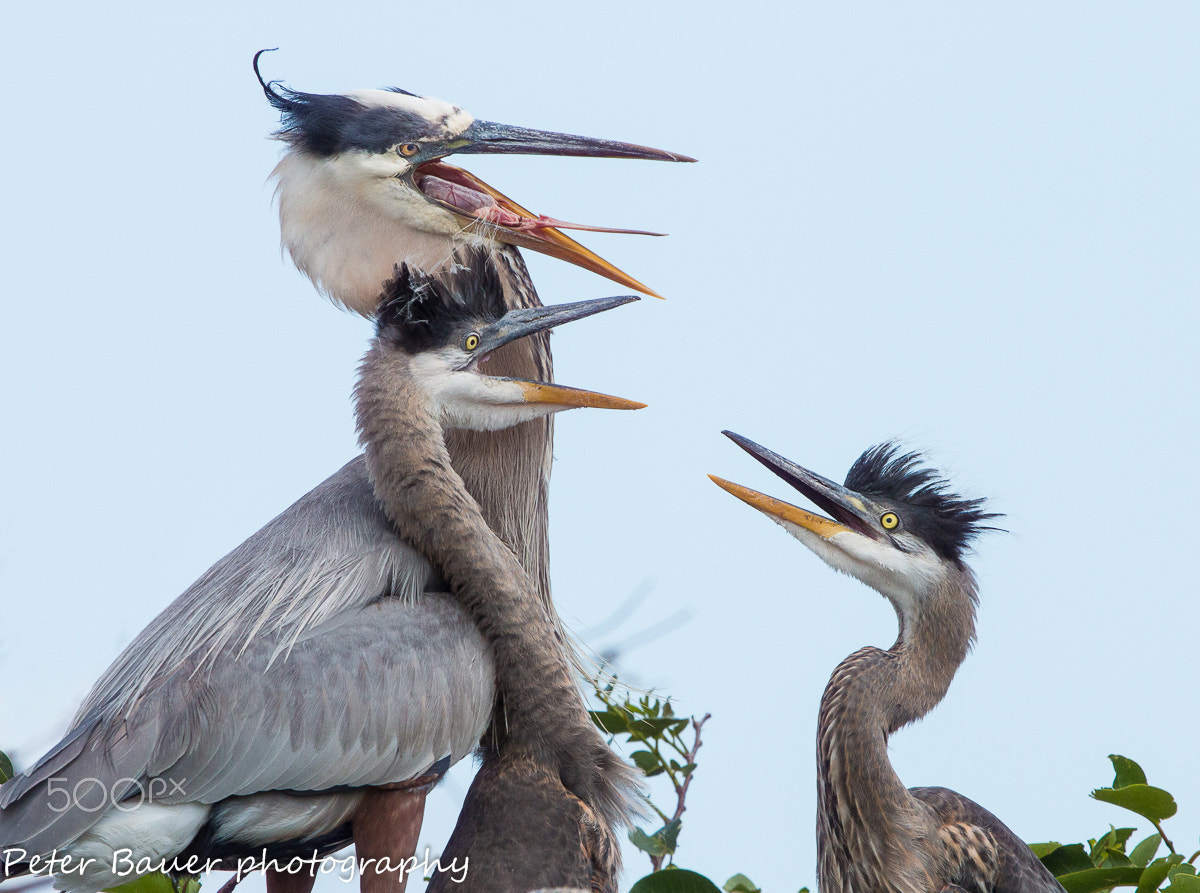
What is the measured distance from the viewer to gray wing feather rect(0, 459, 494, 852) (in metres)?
2.63

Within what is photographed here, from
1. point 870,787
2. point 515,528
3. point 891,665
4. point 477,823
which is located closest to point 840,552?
point 891,665

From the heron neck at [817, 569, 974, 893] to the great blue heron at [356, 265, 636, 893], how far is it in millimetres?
518

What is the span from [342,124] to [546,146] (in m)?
0.57

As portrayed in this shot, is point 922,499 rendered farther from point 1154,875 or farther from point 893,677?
point 1154,875

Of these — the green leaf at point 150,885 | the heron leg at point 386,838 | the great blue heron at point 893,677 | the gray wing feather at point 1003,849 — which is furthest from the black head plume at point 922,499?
the green leaf at point 150,885

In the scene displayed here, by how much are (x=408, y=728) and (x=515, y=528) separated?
0.81 m

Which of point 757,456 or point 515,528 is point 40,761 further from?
point 757,456

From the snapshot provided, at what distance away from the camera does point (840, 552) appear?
10.5 ft

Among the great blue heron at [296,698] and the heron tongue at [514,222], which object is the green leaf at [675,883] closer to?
the great blue heron at [296,698]

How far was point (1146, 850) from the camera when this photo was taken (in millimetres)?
2658

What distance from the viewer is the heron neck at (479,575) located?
293cm

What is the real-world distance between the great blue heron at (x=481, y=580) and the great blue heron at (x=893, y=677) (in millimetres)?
542

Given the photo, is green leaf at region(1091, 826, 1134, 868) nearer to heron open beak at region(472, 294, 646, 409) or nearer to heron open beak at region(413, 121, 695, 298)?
heron open beak at region(472, 294, 646, 409)

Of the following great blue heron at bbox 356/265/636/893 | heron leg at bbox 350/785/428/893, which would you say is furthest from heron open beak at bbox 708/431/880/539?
heron leg at bbox 350/785/428/893
